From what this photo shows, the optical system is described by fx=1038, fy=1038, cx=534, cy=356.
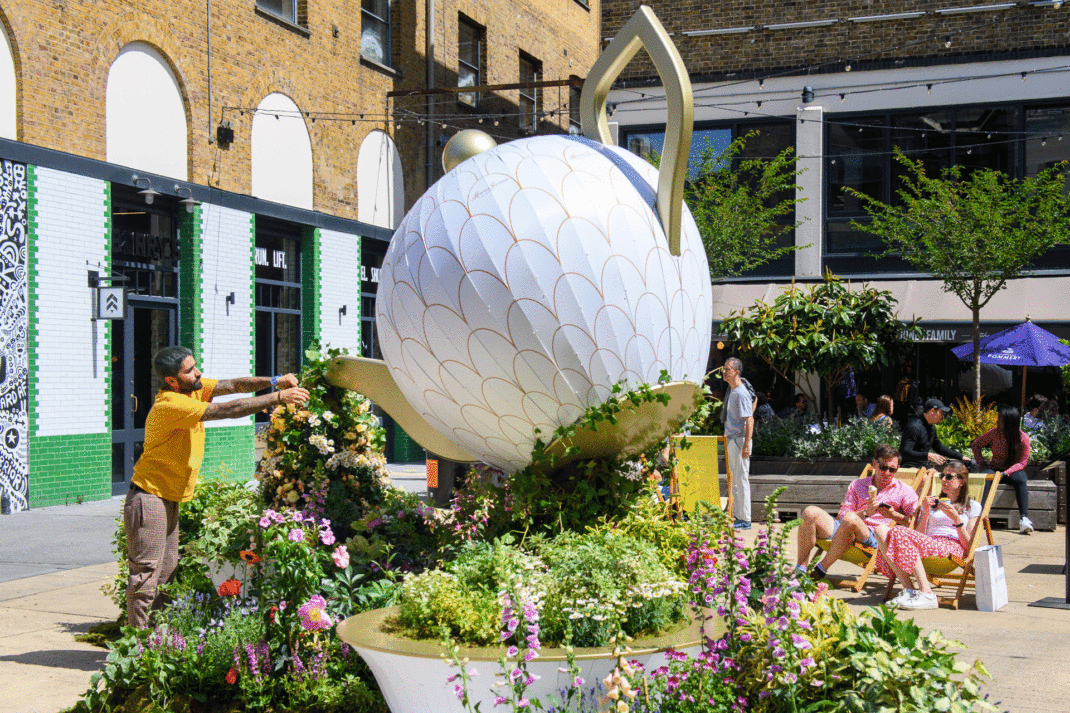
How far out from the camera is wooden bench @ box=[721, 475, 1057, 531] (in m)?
10.9

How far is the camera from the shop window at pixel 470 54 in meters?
21.2

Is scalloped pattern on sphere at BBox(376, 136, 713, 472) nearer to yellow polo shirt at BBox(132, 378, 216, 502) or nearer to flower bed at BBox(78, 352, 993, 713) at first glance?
flower bed at BBox(78, 352, 993, 713)

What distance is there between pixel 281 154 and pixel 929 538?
1156 centimetres

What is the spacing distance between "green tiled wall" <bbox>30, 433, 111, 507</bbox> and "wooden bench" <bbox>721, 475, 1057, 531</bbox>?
7407 millimetres

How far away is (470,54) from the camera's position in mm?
21484

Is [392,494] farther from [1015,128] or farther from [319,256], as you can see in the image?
[1015,128]

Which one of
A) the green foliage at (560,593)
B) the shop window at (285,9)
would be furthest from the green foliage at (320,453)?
the shop window at (285,9)

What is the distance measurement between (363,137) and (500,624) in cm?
1504

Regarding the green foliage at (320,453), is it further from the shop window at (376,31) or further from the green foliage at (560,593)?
the shop window at (376,31)

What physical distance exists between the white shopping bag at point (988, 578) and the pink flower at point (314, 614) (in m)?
4.64

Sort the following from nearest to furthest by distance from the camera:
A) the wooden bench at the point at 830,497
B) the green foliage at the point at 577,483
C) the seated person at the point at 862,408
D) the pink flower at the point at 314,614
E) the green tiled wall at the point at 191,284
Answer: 1. the pink flower at the point at 314,614
2. the green foliage at the point at 577,483
3. the wooden bench at the point at 830,497
4. the green tiled wall at the point at 191,284
5. the seated person at the point at 862,408

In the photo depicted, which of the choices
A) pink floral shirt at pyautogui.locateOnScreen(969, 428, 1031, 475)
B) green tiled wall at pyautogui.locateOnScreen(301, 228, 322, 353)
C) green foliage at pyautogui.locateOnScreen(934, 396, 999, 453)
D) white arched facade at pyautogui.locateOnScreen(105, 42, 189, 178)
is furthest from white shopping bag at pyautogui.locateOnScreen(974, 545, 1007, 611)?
green tiled wall at pyautogui.locateOnScreen(301, 228, 322, 353)

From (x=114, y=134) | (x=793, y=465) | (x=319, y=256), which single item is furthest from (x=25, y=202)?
(x=793, y=465)

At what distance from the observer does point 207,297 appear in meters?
14.5
